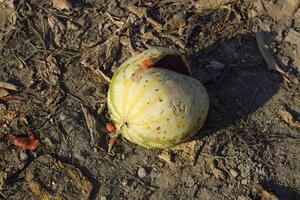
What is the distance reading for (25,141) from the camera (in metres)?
5.84

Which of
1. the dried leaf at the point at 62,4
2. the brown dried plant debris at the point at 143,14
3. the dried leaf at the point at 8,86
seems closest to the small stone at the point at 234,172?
the brown dried plant debris at the point at 143,14

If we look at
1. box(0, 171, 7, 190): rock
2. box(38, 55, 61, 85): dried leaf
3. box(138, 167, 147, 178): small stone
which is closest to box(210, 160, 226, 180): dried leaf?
box(138, 167, 147, 178): small stone

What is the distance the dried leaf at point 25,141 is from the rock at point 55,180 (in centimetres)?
17

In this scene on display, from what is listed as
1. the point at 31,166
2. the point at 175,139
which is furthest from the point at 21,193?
the point at 175,139

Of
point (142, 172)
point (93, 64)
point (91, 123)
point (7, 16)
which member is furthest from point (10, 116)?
point (142, 172)

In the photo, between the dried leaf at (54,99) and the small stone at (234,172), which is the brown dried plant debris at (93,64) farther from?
the small stone at (234,172)

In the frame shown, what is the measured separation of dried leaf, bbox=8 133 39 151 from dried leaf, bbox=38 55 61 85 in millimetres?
733

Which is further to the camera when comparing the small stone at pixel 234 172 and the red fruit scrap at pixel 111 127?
the red fruit scrap at pixel 111 127

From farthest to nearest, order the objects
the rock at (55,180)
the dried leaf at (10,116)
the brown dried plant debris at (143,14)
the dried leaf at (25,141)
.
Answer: the brown dried plant debris at (143,14)
the dried leaf at (10,116)
the dried leaf at (25,141)
the rock at (55,180)

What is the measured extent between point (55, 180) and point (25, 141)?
1.81 feet

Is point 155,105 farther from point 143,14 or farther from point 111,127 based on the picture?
point 143,14

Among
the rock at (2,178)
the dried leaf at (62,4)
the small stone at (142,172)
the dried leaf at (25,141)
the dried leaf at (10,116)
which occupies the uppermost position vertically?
the dried leaf at (62,4)

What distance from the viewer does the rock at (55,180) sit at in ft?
18.3

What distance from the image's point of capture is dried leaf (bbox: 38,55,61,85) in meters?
6.30
